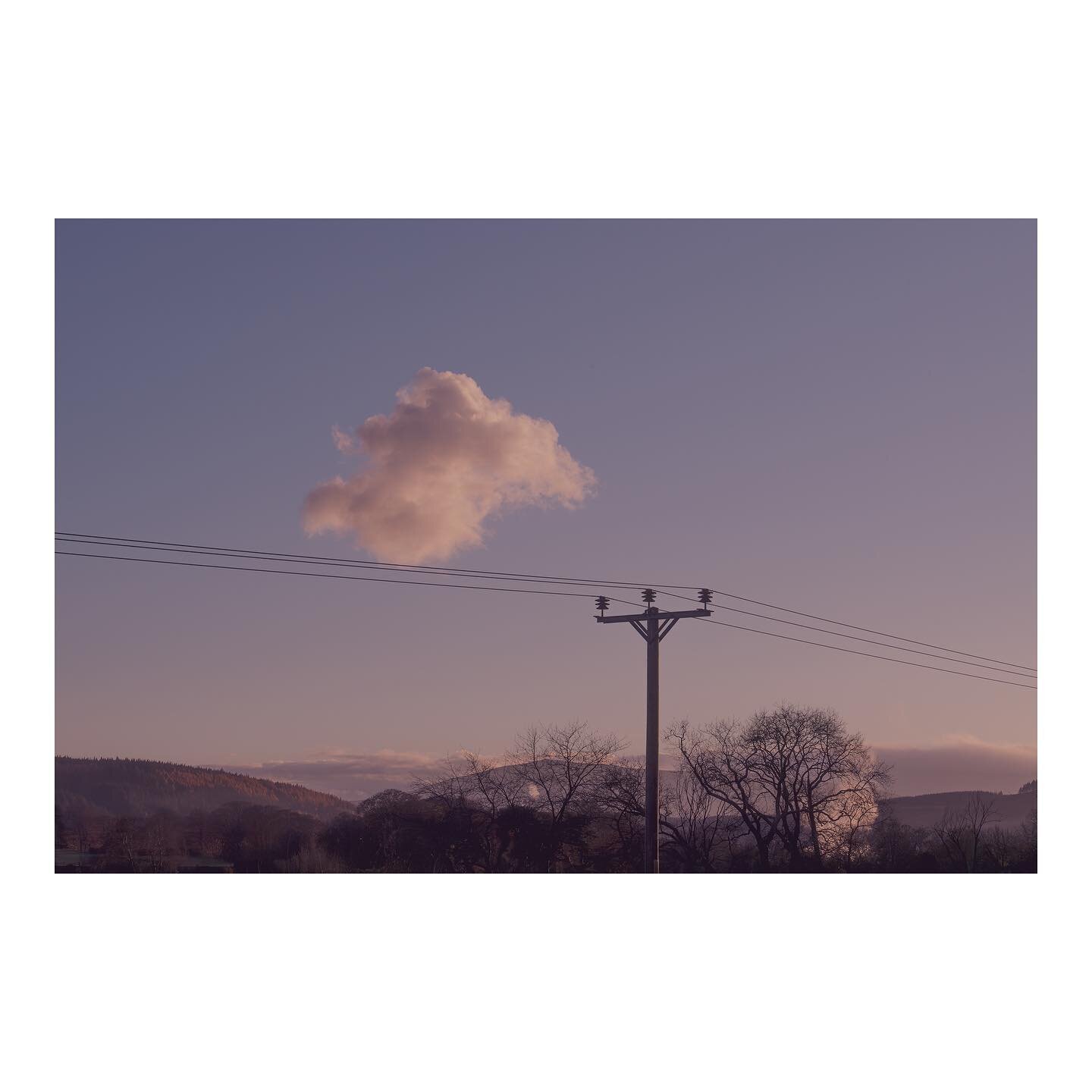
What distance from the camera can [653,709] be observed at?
27.4 metres

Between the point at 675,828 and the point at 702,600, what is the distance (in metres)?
22.2

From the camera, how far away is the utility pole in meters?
27.2

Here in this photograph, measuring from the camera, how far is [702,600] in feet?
93.7

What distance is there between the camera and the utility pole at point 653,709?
27.2 m

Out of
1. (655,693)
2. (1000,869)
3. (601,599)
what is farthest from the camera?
(1000,869)

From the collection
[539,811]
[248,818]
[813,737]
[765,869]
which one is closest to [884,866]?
[765,869]
